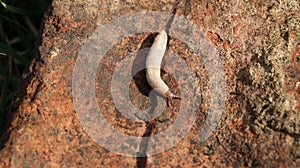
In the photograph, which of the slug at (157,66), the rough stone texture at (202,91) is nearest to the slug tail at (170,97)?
the slug at (157,66)

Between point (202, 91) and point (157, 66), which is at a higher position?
point (157, 66)

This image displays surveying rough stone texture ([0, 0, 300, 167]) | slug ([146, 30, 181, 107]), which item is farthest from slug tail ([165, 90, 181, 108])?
rough stone texture ([0, 0, 300, 167])

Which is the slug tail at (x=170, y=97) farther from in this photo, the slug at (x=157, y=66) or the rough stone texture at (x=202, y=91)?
the rough stone texture at (x=202, y=91)

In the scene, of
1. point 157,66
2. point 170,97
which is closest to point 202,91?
point 170,97

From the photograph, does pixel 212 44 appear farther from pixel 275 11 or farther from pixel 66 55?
pixel 66 55

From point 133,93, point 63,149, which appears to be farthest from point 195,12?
point 63,149

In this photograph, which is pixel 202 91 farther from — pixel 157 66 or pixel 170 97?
pixel 157 66

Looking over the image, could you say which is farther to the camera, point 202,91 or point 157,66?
point 157,66
